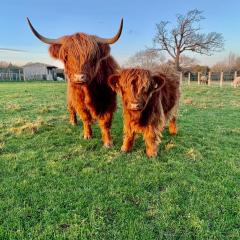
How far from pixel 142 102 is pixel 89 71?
0.92 m

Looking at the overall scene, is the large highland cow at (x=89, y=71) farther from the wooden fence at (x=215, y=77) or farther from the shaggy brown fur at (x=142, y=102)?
the wooden fence at (x=215, y=77)

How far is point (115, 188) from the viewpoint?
3201 millimetres

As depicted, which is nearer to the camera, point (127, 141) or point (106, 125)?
point (127, 141)

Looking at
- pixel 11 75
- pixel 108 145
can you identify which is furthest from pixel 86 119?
pixel 11 75

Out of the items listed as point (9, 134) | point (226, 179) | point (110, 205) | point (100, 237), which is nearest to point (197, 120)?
point (226, 179)

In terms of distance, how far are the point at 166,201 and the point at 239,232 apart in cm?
Answer: 75

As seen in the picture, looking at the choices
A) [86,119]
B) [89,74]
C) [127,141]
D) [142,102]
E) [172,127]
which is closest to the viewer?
[142,102]

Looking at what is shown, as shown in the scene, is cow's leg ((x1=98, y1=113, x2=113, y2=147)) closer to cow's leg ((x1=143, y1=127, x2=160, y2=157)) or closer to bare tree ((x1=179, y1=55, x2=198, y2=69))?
cow's leg ((x1=143, y1=127, x2=160, y2=157))

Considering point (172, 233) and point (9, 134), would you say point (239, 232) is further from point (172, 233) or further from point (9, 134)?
point (9, 134)

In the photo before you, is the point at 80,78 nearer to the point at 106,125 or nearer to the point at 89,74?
the point at 89,74

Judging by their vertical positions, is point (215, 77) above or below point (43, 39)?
below

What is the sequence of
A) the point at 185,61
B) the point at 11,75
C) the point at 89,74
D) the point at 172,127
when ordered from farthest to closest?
1. the point at 185,61
2. the point at 11,75
3. the point at 172,127
4. the point at 89,74

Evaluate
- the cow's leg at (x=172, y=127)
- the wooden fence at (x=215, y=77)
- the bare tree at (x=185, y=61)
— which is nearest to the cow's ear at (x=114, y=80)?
the cow's leg at (x=172, y=127)

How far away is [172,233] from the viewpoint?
2.41m
